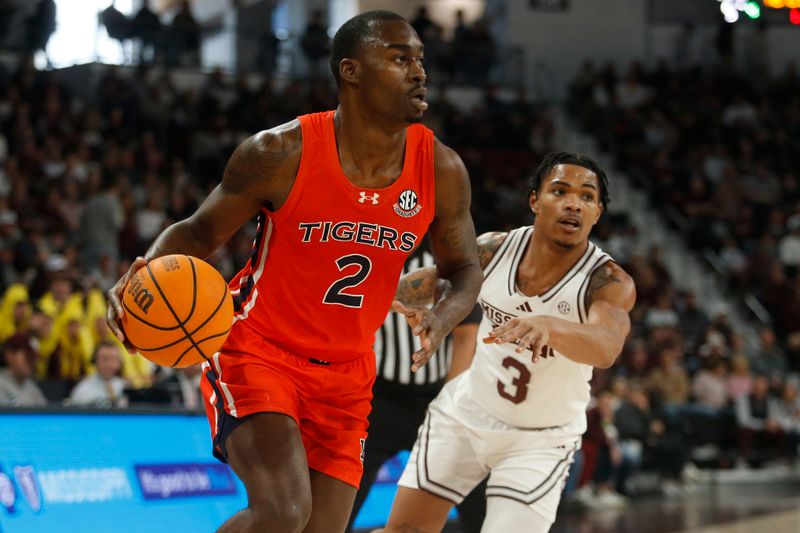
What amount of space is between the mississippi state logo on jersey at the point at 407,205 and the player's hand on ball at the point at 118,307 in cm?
95

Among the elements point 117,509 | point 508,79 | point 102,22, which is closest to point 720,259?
point 508,79

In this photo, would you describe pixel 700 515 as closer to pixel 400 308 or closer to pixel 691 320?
pixel 691 320

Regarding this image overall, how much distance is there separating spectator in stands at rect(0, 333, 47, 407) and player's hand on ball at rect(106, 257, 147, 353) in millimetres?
5279

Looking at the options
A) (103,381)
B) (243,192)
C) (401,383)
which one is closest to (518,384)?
(401,383)

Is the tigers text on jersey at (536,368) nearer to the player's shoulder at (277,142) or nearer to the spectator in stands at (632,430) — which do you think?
the player's shoulder at (277,142)

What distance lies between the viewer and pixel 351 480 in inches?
167

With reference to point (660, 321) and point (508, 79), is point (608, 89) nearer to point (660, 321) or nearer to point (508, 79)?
point (508, 79)

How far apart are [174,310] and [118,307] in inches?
7.7

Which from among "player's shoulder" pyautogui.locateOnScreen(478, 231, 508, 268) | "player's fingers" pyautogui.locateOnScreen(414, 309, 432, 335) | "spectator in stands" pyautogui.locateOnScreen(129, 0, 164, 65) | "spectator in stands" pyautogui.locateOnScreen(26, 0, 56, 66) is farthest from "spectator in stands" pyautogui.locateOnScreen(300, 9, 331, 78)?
"player's fingers" pyautogui.locateOnScreen(414, 309, 432, 335)

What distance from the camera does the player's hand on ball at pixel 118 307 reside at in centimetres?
388

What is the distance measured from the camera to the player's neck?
4.21 m

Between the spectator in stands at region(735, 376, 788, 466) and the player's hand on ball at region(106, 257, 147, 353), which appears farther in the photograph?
the spectator in stands at region(735, 376, 788, 466)

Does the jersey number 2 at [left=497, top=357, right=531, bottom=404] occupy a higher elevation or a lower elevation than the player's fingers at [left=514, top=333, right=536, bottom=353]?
lower

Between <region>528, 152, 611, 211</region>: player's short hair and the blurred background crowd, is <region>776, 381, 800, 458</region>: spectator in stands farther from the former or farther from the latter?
<region>528, 152, 611, 211</region>: player's short hair
